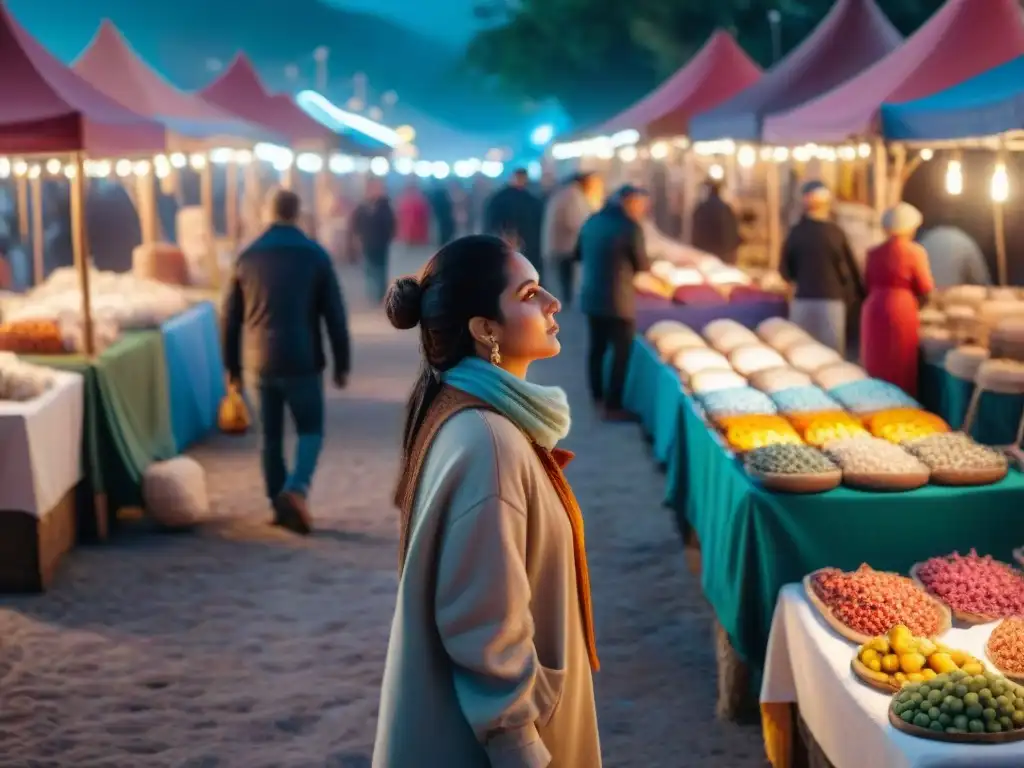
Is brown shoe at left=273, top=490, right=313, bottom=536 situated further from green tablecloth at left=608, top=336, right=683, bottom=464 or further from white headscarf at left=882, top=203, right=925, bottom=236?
white headscarf at left=882, top=203, right=925, bottom=236

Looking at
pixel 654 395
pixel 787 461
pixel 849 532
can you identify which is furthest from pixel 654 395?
pixel 849 532

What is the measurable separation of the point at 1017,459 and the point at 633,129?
11.0 m

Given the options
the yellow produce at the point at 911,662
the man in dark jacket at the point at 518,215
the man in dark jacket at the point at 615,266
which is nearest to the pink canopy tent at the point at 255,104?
the man in dark jacket at the point at 518,215

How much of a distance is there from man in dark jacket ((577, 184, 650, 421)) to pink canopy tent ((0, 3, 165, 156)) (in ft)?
11.7

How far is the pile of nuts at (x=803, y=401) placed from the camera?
6.27 meters

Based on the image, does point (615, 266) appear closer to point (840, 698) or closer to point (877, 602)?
point (877, 602)

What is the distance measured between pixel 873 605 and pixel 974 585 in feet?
1.30

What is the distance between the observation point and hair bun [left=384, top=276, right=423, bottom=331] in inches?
99.0

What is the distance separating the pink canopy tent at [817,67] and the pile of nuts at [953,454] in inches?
263

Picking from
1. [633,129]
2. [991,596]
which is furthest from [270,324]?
[633,129]

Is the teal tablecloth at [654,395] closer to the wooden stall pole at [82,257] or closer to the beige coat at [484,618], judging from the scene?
the wooden stall pole at [82,257]

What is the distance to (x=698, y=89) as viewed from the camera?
49.8 ft

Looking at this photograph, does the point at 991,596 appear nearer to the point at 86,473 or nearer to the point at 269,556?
the point at 269,556

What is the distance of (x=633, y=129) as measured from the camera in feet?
51.4
